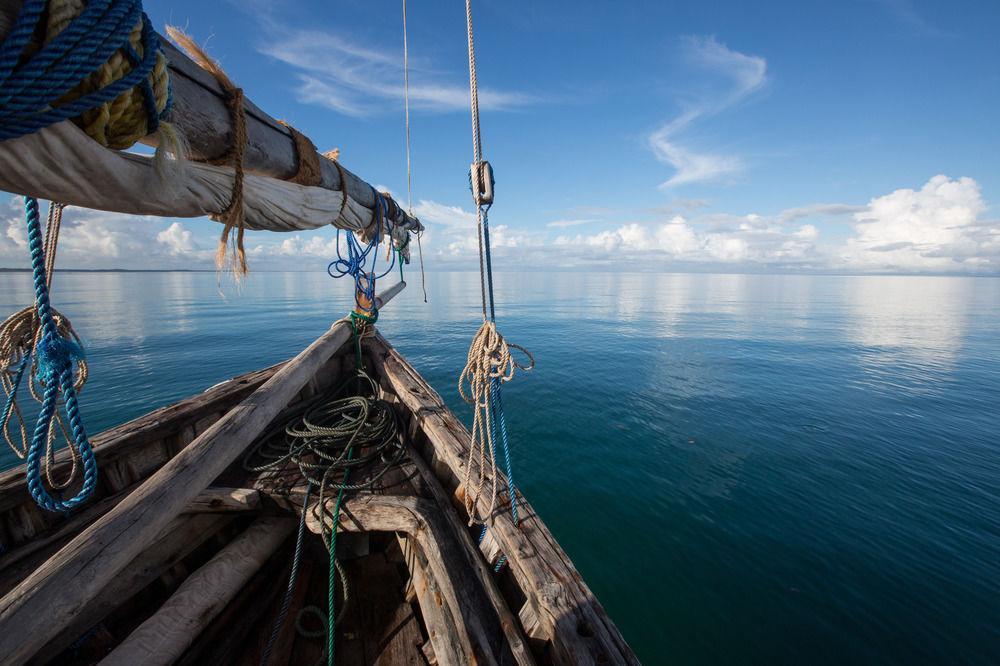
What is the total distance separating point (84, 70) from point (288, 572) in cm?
400

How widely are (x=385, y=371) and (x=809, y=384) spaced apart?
57.1 feet

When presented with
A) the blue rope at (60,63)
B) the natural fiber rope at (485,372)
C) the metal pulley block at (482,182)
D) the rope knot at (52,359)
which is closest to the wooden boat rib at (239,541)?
the blue rope at (60,63)

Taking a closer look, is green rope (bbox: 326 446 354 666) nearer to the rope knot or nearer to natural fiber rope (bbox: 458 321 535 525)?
natural fiber rope (bbox: 458 321 535 525)

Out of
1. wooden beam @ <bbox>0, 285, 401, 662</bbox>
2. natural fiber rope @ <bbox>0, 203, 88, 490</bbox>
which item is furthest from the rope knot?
natural fiber rope @ <bbox>0, 203, 88, 490</bbox>

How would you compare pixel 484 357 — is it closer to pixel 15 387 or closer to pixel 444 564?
pixel 444 564

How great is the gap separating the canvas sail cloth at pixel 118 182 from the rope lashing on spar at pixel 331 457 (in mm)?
2363

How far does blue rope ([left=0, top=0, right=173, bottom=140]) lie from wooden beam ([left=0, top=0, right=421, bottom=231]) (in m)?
0.53

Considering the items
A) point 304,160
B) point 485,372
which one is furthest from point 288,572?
point 304,160

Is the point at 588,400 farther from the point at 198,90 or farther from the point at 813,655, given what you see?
the point at 198,90

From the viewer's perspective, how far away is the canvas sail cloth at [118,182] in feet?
3.96

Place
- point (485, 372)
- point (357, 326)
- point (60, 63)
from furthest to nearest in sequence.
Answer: point (357, 326), point (485, 372), point (60, 63)

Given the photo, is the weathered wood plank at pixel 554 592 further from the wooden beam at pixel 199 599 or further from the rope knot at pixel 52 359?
the rope knot at pixel 52 359

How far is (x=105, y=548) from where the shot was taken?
165cm

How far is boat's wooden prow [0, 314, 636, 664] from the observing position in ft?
7.55
